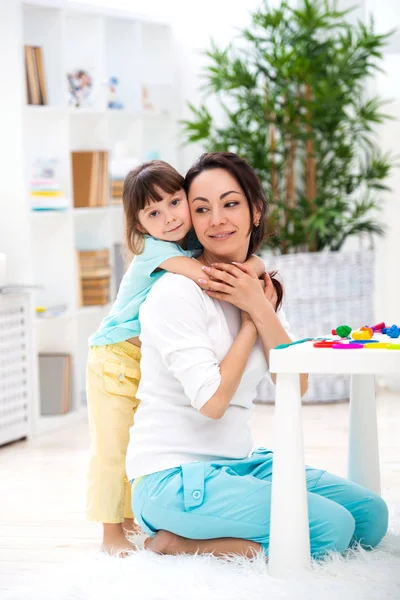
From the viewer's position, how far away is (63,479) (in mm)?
3537

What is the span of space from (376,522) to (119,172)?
2.89 m

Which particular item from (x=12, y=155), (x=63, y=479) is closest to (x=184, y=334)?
(x=63, y=479)

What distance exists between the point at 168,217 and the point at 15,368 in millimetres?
1934

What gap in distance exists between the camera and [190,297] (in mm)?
2355

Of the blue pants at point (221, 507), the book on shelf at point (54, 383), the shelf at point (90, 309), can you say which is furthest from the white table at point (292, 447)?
the shelf at point (90, 309)

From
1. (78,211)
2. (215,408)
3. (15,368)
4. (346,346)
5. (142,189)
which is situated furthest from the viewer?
(78,211)

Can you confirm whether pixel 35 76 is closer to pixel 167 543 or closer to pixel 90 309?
pixel 90 309

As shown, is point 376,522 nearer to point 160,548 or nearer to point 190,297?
point 160,548

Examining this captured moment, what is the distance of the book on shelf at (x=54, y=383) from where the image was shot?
4.61 meters

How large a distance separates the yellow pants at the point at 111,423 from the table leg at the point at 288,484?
58 centimetres

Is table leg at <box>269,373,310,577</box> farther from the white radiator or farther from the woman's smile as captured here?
the white radiator

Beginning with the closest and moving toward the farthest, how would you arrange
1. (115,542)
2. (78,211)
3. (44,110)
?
(115,542), (44,110), (78,211)

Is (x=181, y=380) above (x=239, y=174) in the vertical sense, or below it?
below

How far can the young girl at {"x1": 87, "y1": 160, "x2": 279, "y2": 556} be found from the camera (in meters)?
2.47
